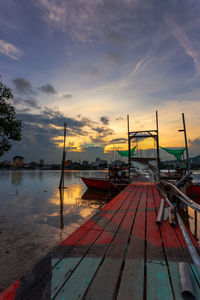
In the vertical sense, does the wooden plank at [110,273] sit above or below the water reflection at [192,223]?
above

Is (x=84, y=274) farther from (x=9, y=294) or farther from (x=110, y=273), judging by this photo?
(x=9, y=294)

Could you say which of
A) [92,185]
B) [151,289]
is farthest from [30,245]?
[92,185]

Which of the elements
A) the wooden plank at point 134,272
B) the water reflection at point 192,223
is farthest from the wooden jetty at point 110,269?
the water reflection at point 192,223

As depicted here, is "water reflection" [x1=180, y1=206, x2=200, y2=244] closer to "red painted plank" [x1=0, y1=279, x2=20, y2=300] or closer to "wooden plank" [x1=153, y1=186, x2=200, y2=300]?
"wooden plank" [x1=153, y1=186, x2=200, y2=300]

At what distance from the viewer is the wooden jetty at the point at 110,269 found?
7.09 feet

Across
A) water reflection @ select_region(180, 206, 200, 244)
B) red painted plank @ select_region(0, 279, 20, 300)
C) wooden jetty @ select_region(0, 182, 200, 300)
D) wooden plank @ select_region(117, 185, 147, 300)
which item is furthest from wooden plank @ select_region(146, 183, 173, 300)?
water reflection @ select_region(180, 206, 200, 244)

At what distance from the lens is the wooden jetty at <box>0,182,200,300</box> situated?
2162 millimetres

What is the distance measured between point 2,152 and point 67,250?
9.11m

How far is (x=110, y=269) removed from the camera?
2.67 meters

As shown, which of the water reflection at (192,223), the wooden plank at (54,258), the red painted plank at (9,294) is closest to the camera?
the red painted plank at (9,294)

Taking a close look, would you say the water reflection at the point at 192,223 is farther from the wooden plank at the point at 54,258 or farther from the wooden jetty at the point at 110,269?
the wooden plank at the point at 54,258

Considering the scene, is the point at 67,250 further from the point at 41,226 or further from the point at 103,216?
the point at 41,226

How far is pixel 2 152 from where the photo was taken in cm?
1014

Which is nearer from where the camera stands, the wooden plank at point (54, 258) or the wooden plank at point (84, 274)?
the wooden plank at point (84, 274)
